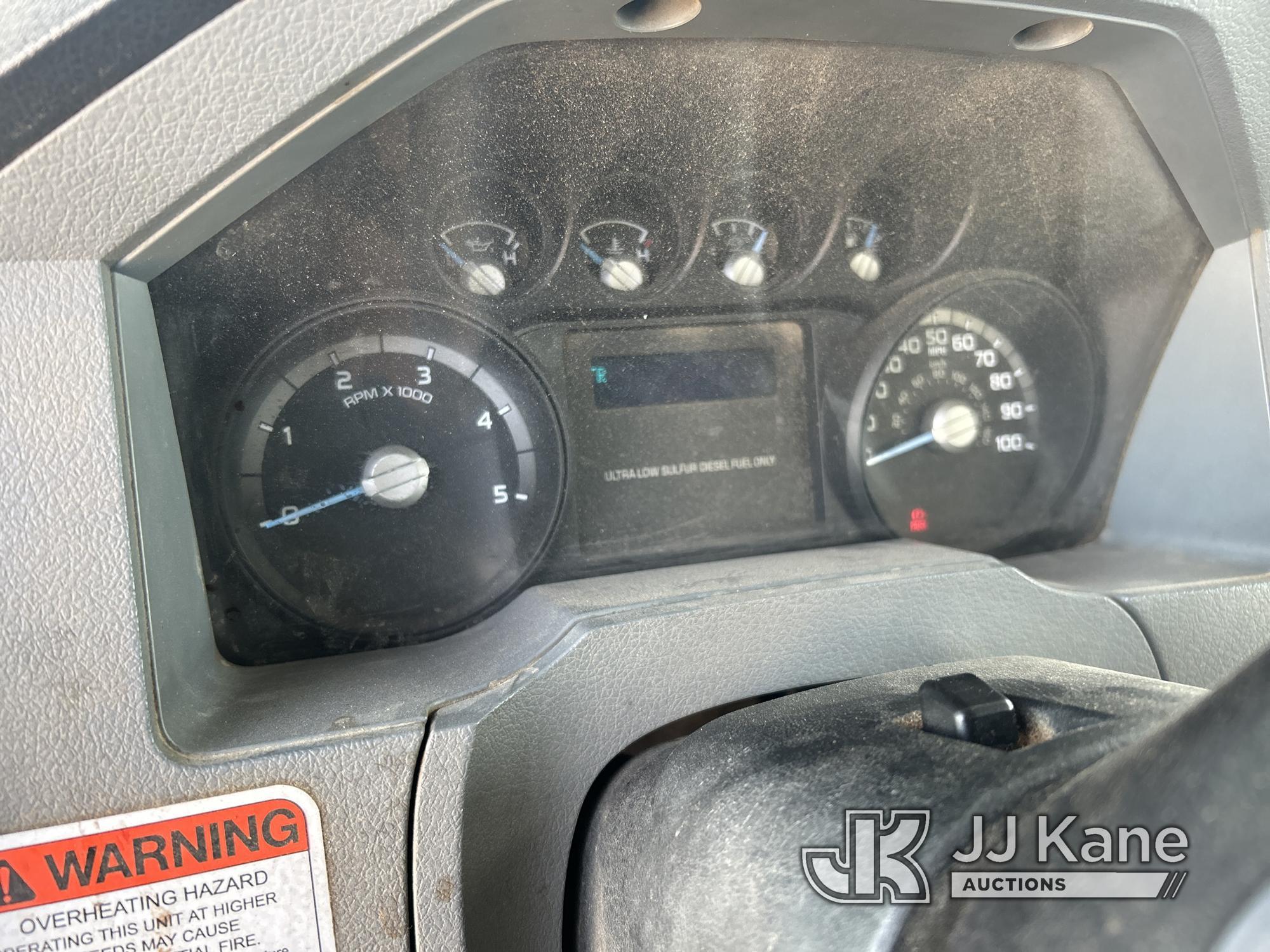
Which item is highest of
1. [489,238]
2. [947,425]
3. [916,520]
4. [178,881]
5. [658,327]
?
[489,238]

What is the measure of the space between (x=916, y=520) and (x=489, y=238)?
0.63 m

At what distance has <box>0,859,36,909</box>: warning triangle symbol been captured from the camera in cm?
71

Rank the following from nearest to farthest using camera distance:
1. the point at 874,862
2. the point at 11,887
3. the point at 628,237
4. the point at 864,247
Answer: the point at 874,862 < the point at 11,887 < the point at 628,237 < the point at 864,247

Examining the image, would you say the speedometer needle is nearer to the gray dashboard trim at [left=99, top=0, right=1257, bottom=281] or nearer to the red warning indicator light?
the gray dashboard trim at [left=99, top=0, right=1257, bottom=281]

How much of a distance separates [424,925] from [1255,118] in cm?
111

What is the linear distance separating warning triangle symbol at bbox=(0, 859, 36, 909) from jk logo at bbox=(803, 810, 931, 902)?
0.55 meters

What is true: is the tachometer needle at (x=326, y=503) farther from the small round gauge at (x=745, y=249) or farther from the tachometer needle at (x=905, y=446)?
the tachometer needle at (x=905, y=446)

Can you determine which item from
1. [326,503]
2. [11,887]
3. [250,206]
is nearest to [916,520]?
[326,503]

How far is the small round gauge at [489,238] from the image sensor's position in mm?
1026

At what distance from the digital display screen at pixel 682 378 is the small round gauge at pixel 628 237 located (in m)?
0.08

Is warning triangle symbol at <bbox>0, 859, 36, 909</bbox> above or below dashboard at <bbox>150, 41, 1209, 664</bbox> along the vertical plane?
below

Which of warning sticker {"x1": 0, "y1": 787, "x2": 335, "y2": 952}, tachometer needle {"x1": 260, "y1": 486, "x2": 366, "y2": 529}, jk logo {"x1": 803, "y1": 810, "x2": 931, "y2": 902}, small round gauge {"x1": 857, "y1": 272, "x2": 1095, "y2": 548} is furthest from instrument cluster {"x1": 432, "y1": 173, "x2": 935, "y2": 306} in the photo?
jk logo {"x1": 803, "y1": 810, "x2": 931, "y2": 902}

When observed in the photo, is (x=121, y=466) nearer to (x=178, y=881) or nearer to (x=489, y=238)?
(x=178, y=881)

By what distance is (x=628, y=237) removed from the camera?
111 centimetres
